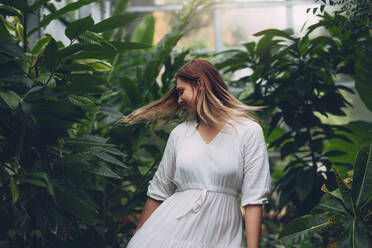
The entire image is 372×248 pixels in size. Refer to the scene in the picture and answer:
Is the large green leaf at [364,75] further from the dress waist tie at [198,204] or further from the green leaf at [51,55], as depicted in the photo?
the green leaf at [51,55]

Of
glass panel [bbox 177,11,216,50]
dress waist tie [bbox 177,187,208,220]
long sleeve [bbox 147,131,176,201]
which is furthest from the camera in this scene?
glass panel [bbox 177,11,216,50]

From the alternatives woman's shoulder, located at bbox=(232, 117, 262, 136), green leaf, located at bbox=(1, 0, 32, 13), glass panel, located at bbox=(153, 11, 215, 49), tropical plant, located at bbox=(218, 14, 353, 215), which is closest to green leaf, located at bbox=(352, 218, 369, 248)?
woman's shoulder, located at bbox=(232, 117, 262, 136)

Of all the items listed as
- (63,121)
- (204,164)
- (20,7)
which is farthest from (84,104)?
(204,164)

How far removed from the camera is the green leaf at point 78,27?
1.95 metres

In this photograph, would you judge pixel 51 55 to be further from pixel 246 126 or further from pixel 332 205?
pixel 332 205

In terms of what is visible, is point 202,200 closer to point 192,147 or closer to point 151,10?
point 192,147

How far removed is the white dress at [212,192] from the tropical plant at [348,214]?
0.40 metres

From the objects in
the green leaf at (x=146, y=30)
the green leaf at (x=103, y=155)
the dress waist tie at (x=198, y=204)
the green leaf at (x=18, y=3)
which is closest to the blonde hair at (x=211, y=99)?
the dress waist tie at (x=198, y=204)

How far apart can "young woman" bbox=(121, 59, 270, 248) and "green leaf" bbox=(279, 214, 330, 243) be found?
33cm

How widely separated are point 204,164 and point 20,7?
3.96ft

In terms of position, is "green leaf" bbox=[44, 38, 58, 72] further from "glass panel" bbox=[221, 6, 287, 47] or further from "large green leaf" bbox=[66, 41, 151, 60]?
"glass panel" bbox=[221, 6, 287, 47]

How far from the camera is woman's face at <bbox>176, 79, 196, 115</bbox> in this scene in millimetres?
1938

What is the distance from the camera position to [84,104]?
2252mm

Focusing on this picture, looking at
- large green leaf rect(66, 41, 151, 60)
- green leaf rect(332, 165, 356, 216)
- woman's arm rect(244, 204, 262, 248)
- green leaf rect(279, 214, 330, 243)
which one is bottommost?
green leaf rect(279, 214, 330, 243)
